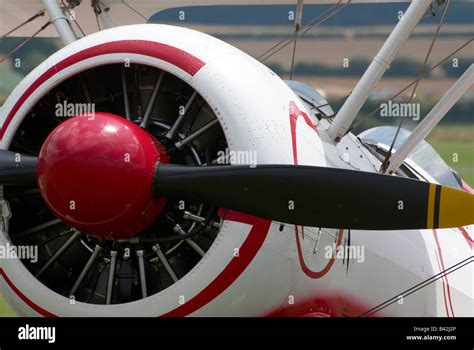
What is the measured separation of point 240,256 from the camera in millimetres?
3336

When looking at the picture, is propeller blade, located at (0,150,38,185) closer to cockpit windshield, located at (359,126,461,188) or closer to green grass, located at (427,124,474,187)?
cockpit windshield, located at (359,126,461,188)

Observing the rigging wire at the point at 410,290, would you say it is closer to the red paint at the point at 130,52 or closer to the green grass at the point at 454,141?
the red paint at the point at 130,52

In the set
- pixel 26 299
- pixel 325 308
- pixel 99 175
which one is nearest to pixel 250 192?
pixel 99 175

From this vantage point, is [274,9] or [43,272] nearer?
[43,272]

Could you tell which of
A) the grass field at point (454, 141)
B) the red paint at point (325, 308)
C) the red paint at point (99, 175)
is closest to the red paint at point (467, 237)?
the red paint at point (325, 308)

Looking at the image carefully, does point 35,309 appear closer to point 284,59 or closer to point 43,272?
point 43,272

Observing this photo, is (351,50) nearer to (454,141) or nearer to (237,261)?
(454,141)

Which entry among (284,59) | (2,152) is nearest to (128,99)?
(2,152)

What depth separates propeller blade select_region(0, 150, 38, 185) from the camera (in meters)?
3.42

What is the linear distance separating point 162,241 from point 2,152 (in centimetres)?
68

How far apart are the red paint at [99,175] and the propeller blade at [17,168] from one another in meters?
0.13

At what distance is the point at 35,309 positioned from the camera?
3594 millimetres

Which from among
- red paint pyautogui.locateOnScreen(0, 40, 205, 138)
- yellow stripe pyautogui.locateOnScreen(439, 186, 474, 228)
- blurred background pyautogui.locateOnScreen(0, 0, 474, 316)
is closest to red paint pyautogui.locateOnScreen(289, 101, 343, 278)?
red paint pyautogui.locateOnScreen(0, 40, 205, 138)

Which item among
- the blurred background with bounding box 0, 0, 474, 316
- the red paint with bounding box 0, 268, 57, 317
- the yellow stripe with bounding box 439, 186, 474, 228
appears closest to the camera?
the yellow stripe with bounding box 439, 186, 474, 228
